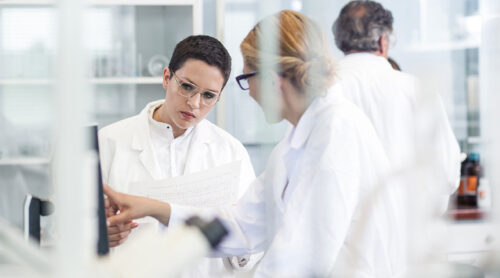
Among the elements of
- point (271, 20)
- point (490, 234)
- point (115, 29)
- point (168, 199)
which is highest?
point (115, 29)

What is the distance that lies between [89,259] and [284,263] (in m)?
0.28

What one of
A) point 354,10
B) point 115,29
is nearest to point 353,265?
point 354,10

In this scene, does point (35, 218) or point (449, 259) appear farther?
point (35, 218)

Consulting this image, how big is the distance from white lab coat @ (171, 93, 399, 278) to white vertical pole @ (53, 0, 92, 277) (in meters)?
0.23

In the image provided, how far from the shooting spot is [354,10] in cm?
63

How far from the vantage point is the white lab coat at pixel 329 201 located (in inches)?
17.3

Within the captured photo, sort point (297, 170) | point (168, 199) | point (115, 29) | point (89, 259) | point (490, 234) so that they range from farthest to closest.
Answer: point (115, 29), point (168, 199), point (297, 170), point (490, 234), point (89, 259)

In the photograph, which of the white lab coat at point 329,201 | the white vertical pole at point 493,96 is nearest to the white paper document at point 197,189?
the white lab coat at point 329,201

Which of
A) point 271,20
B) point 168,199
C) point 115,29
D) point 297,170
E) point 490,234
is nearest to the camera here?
point 490,234

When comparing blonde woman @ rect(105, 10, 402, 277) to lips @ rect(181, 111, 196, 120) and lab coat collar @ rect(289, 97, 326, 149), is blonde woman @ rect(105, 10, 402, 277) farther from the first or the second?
lips @ rect(181, 111, 196, 120)

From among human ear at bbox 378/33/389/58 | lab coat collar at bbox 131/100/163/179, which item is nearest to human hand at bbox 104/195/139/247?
lab coat collar at bbox 131/100/163/179

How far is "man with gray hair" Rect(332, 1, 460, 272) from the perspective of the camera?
1.11 feet

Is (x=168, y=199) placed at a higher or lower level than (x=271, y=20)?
lower

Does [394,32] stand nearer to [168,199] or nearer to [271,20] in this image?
[271,20]
